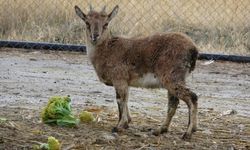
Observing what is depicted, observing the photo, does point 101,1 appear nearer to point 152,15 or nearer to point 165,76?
point 152,15

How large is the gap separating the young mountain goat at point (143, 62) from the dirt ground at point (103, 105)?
0.93ft

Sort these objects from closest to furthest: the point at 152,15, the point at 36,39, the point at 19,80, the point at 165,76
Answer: the point at 165,76
the point at 19,80
the point at 36,39
the point at 152,15

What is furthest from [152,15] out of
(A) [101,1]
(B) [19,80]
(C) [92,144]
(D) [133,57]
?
(C) [92,144]

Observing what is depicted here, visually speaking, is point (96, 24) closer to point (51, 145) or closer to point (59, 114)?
point (59, 114)

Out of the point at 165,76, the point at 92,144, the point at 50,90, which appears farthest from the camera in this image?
the point at 50,90

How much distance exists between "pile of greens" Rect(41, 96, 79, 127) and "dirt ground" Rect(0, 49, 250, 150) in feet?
0.26

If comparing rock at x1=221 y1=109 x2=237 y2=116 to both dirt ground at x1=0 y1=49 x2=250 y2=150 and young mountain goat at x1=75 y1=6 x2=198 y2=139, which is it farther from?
young mountain goat at x1=75 y1=6 x2=198 y2=139

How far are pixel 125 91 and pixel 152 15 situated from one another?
773 cm

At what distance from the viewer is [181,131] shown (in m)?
7.40

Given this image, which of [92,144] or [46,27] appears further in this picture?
[46,27]

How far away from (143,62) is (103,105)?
1.49 metres

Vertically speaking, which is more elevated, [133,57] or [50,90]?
[133,57]

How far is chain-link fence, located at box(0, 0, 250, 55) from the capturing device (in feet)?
44.8

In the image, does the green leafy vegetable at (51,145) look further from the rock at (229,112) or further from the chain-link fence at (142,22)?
the chain-link fence at (142,22)
